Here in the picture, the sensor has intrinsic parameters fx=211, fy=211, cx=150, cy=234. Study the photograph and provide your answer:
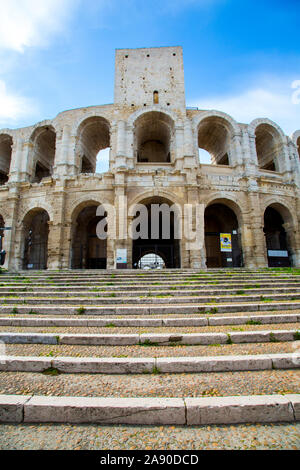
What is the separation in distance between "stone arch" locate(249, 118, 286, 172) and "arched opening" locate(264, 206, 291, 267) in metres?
3.81

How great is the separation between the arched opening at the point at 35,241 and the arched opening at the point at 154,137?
9.57 metres

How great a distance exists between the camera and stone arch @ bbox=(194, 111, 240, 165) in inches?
623

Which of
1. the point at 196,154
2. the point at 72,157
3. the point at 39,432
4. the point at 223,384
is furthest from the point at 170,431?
the point at 72,157

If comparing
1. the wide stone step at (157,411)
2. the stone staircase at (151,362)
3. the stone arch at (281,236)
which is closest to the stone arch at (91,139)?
the stone staircase at (151,362)

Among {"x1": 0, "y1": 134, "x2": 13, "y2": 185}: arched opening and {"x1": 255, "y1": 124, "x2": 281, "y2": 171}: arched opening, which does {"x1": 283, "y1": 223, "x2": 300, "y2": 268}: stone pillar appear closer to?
{"x1": 255, "y1": 124, "x2": 281, "y2": 171}: arched opening

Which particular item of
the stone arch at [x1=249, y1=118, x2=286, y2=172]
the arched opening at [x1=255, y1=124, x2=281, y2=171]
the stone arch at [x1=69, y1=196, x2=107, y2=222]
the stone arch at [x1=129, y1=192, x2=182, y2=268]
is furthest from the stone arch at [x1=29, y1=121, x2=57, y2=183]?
the arched opening at [x1=255, y1=124, x2=281, y2=171]

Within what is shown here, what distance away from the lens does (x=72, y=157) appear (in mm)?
15188

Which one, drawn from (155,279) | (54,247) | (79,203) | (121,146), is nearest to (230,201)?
(121,146)

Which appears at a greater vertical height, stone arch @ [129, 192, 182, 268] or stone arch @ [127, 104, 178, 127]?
stone arch @ [127, 104, 178, 127]

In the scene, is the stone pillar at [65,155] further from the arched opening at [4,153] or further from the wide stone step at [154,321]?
the wide stone step at [154,321]

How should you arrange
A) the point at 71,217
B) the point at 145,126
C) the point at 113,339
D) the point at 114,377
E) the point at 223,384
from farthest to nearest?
the point at 145,126 < the point at 71,217 < the point at 113,339 < the point at 114,377 < the point at 223,384

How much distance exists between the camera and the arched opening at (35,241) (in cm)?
1554
